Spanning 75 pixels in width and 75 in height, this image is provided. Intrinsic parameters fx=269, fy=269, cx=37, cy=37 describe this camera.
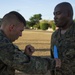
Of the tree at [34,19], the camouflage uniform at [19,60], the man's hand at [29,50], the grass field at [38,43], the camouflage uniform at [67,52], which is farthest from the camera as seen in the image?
the tree at [34,19]

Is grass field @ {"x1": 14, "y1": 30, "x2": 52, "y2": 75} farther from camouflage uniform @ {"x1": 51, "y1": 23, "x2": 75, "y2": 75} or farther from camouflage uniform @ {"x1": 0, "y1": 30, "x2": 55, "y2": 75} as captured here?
camouflage uniform @ {"x1": 0, "y1": 30, "x2": 55, "y2": 75}

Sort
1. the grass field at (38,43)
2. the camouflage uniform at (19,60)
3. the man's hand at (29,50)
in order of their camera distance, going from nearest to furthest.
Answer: the camouflage uniform at (19,60)
the man's hand at (29,50)
the grass field at (38,43)

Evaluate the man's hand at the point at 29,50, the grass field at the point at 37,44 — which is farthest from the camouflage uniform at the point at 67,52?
the grass field at the point at 37,44

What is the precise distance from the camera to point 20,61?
2492 mm

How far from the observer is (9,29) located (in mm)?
2600

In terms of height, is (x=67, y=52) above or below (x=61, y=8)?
below

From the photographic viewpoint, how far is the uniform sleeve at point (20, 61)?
97.7 inches

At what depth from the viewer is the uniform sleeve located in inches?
97.7

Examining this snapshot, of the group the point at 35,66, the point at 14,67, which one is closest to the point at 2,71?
the point at 14,67

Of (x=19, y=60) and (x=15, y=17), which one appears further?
(x=15, y=17)

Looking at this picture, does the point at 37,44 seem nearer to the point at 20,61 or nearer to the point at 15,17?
the point at 15,17

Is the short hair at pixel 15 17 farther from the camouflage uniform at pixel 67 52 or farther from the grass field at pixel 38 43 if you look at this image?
the grass field at pixel 38 43

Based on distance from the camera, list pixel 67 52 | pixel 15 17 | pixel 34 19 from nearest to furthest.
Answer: pixel 15 17
pixel 67 52
pixel 34 19

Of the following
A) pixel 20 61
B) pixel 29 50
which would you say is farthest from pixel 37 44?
pixel 20 61
